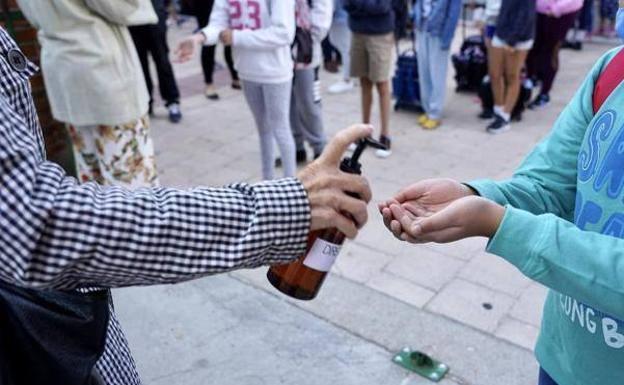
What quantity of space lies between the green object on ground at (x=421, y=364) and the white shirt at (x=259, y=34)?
2010mm

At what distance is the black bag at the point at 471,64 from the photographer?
666 centimetres

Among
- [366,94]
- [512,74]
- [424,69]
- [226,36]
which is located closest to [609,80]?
[226,36]

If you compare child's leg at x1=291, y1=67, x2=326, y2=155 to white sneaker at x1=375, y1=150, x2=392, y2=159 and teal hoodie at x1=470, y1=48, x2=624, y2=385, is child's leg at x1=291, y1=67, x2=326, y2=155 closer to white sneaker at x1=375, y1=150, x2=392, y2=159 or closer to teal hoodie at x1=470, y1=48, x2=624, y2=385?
white sneaker at x1=375, y1=150, x2=392, y2=159

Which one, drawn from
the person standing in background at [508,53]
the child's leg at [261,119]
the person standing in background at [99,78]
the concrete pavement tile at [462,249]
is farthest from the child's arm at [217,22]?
the person standing in background at [508,53]

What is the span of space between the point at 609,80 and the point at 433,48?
448 centimetres

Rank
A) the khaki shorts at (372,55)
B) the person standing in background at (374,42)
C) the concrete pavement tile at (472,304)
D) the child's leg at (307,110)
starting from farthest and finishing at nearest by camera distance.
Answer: the khaki shorts at (372,55) → the person standing in background at (374,42) → the child's leg at (307,110) → the concrete pavement tile at (472,304)

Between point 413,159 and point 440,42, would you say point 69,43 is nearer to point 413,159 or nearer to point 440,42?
point 413,159

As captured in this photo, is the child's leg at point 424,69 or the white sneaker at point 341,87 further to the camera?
the white sneaker at point 341,87

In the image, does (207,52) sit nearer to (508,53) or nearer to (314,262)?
(508,53)

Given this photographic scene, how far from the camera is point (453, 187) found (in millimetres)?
1354

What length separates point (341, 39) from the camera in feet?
23.6

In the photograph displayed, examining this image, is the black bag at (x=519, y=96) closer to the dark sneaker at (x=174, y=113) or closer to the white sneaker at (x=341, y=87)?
the white sneaker at (x=341, y=87)

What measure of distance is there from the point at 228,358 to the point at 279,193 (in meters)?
1.80

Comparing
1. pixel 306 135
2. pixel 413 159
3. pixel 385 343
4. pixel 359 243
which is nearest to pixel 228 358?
pixel 385 343
